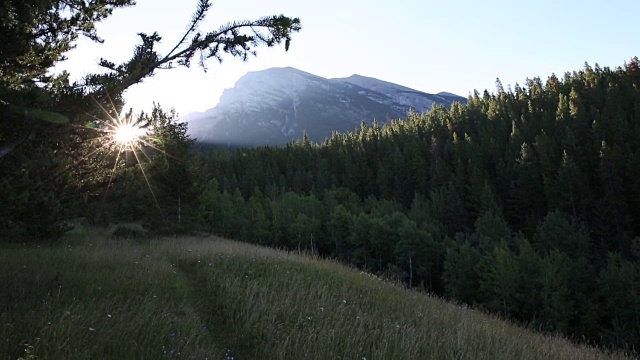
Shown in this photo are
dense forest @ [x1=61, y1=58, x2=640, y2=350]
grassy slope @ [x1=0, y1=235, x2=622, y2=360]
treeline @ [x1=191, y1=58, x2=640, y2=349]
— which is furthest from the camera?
treeline @ [x1=191, y1=58, x2=640, y2=349]

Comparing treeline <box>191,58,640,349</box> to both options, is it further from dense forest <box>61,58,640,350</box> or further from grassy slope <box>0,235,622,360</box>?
grassy slope <box>0,235,622,360</box>

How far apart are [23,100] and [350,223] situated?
6132 cm

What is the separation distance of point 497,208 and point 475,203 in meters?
8.52

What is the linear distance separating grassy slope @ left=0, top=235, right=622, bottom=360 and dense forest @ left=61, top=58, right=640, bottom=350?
11.7 ft

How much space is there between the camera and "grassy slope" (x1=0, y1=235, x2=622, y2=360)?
4.98 meters

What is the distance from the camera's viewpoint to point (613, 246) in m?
61.8

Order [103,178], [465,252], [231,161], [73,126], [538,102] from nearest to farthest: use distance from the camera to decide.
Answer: [73,126] → [103,178] → [465,252] → [538,102] → [231,161]

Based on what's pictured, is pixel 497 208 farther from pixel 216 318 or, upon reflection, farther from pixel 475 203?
pixel 216 318

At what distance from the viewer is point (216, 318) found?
699 centimetres

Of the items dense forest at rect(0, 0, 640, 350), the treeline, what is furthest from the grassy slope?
the treeline

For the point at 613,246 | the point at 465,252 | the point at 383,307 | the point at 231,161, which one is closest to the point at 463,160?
the point at 613,246

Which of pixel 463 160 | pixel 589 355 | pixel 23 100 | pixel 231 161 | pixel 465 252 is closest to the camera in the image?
pixel 23 100

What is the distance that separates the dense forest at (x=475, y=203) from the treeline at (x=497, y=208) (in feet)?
0.81

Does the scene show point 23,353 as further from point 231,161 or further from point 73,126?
point 231,161
